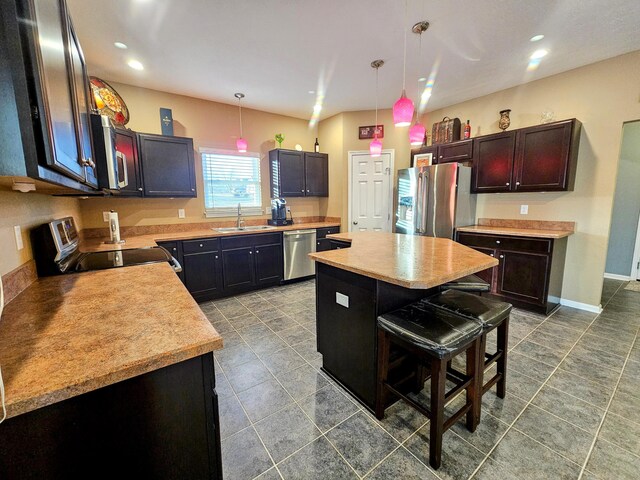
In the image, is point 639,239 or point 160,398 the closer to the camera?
point 160,398

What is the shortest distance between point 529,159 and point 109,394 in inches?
169

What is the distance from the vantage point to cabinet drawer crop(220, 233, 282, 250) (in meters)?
3.66

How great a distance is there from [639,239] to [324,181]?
491 centimetres

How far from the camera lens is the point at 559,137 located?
3.08 metres

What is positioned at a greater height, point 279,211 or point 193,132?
point 193,132

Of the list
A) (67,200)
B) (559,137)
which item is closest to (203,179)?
(67,200)

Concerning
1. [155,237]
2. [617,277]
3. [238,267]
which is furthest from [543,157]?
[155,237]

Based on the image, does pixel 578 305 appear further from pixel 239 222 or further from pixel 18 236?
pixel 18 236

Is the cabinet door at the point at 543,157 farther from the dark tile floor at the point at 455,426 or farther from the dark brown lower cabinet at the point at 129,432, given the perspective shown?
the dark brown lower cabinet at the point at 129,432

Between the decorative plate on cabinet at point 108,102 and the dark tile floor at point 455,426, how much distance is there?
2633 mm

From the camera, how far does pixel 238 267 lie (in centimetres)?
378

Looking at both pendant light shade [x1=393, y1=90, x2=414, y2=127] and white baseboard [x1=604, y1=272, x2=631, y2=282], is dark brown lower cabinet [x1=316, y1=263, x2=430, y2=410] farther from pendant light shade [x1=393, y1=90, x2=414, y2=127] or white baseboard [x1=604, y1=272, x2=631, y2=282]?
white baseboard [x1=604, y1=272, x2=631, y2=282]

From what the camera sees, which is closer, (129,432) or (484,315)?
(129,432)

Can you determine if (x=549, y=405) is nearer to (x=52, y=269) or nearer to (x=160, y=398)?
→ (x=160, y=398)
